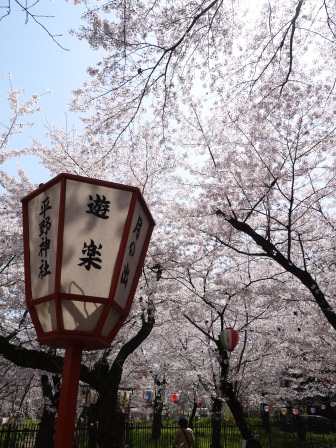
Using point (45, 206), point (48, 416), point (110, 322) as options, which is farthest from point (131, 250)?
point (48, 416)

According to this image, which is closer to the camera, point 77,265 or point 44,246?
point 77,265

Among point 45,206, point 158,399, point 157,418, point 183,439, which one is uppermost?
point 45,206

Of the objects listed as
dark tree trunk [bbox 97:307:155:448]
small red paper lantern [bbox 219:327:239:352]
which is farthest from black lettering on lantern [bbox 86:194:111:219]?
small red paper lantern [bbox 219:327:239:352]

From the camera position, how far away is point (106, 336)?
Answer: 1996mm

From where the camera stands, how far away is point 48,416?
11.0 m

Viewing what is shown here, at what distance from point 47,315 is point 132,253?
0.58m

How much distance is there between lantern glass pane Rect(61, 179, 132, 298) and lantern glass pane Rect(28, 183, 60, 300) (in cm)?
8

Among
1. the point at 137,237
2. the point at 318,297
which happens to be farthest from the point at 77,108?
the point at 318,297

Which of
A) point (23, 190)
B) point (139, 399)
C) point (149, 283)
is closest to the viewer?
point (149, 283)

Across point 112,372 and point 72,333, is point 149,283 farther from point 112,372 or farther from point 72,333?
point 72,333

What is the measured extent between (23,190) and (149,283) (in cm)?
469

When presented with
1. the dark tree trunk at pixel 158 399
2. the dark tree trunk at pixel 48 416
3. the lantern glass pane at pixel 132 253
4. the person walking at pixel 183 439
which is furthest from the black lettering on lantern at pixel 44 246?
the dark tree trunk at pixel 158 399

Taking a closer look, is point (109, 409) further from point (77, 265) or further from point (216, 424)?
point (77, 265)

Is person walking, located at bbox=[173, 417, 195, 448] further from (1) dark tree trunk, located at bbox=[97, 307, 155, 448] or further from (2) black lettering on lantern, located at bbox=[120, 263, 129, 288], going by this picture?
(2) black lettering on lantern, located at bbox=[120, 263, 129, 288]
